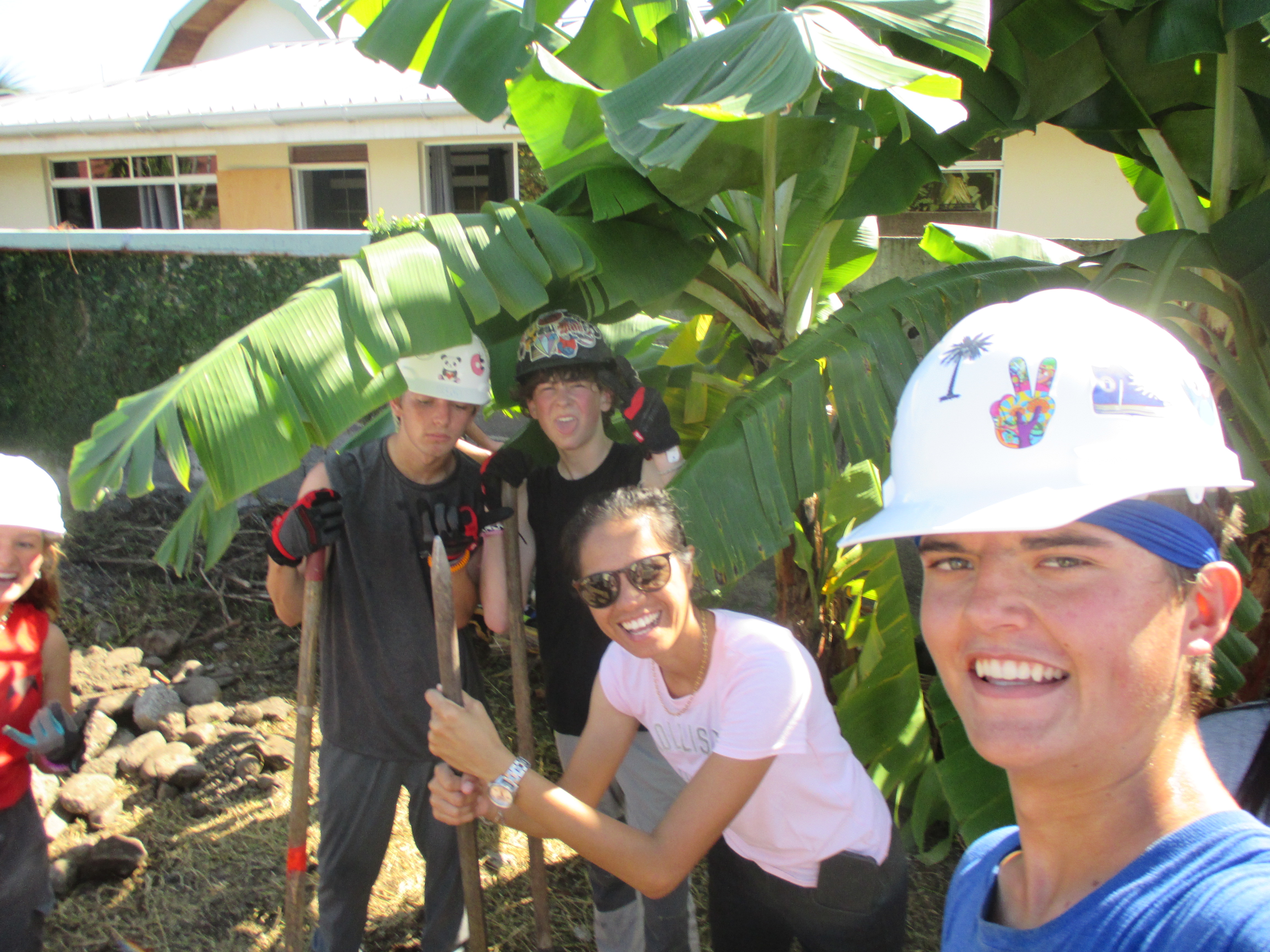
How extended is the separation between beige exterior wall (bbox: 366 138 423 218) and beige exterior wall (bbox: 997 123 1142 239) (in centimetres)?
659

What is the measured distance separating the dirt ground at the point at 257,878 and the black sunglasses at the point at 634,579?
2088mm

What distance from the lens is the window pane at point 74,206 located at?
13.8 meters

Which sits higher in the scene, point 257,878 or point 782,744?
point 782,744

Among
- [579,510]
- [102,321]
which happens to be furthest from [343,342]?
[102,321]

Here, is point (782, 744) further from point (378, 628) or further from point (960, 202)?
point (960, 202)

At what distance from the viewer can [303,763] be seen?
2.93 metres

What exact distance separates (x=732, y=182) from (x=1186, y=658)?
2.11 metres

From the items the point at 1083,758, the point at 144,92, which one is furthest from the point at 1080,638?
the point at 144,92

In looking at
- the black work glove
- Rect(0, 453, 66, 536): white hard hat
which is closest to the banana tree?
Rect(0, 453, 66, 536): white hard hat

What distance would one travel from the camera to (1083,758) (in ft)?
3.21

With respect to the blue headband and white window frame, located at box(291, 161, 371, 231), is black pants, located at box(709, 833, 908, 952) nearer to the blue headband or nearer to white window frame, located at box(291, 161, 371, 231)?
the blue headband

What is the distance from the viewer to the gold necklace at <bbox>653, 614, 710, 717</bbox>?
2090 millimetres

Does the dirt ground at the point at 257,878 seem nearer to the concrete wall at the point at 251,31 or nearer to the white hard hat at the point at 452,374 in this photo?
the white hard hat at the point at 452,374

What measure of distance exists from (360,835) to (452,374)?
1.54m
